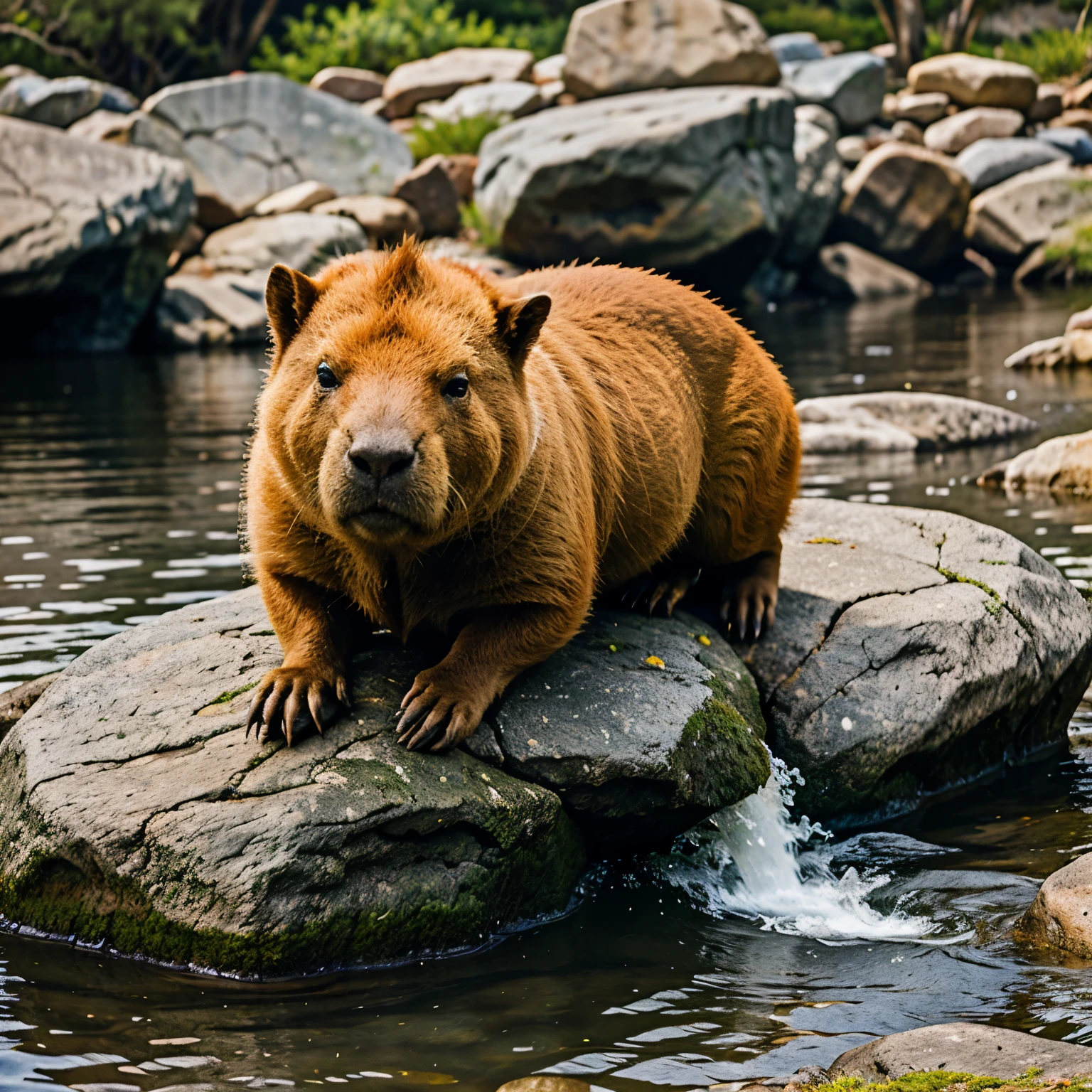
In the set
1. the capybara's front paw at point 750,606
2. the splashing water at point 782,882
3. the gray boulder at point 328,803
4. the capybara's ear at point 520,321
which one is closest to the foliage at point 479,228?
the capybara's front paw at point 750,606

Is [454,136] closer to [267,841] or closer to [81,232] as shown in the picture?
[81,232]

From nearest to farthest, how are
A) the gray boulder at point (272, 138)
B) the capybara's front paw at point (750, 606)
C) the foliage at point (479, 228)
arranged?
the capybara's front paw at point (750, 606), the foliage at point (479, 228), the gray boulder at point (272, 138)

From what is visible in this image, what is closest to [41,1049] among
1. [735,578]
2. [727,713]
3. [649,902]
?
[649,902]

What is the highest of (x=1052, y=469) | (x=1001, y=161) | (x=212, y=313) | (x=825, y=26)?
(x=825, y=26)

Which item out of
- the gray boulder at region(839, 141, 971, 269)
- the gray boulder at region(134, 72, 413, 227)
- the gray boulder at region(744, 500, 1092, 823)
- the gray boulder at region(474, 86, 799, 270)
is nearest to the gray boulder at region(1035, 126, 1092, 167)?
the gray boulder at region(839, 141, 971, 269)

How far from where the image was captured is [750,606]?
6191mm

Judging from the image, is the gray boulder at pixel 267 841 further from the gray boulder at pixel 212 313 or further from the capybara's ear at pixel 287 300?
the gray boulder at pixel 212 313

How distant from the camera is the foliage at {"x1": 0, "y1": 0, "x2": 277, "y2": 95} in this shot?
3177cm

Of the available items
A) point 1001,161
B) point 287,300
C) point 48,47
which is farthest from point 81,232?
point 1001,161

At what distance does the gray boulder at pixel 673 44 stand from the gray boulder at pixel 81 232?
11.0m

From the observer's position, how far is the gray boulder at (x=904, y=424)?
13469mm

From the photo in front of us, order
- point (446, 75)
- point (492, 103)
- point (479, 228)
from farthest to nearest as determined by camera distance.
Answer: point (446, 75) < point (492, 103) < point (479, 228)

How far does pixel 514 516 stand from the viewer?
4699 mm

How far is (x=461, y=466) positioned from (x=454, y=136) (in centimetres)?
2733
